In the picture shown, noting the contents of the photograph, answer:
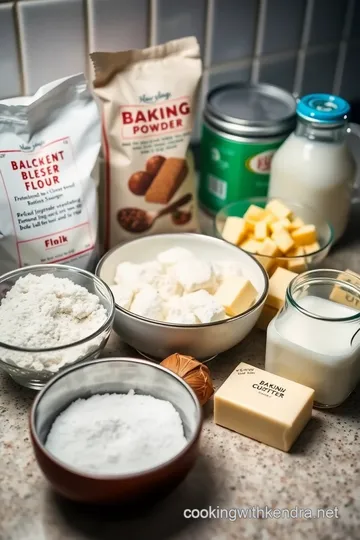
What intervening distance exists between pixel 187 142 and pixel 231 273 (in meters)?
0.23

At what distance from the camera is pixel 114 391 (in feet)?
2.68

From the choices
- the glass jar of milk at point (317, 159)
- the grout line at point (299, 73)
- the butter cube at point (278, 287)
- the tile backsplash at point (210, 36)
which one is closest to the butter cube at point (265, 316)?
the butter cube at point (278, 287)

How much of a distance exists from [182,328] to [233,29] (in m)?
0.60

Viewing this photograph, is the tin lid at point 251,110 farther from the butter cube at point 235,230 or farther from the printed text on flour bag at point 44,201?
the printed text on flour bag at point 44,201

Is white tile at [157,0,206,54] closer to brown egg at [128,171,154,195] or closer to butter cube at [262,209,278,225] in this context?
brown egg at [128,171,154,195]

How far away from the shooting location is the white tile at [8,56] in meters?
0.99

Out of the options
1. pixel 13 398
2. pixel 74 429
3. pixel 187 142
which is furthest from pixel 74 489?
pixel 187 142

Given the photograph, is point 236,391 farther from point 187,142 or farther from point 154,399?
point 187,142

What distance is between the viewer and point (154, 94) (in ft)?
3.43

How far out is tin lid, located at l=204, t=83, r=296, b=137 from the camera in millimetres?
1118

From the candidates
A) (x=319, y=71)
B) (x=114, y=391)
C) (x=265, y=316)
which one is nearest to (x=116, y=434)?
(x=114, y=391)

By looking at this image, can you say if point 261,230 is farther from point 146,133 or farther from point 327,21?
point 327,21

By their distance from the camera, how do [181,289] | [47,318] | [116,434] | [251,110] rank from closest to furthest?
[116,434] → [47,318] → [181,289] → [251,110]

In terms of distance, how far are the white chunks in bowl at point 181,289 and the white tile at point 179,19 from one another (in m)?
0.38
